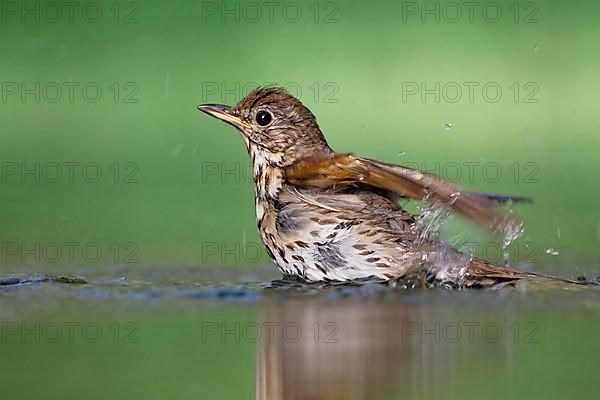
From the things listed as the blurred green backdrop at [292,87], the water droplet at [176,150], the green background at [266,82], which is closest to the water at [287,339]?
the green background at [266,82]

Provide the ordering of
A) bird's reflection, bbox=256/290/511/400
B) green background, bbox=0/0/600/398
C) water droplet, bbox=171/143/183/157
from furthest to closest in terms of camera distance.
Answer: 1. water droplet, bbox=171/143/183/157
2. green background, bbox=0/0/600/398
3. bird's reflection, bbox=256/290/511/400

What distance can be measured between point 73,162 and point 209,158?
1453 mm

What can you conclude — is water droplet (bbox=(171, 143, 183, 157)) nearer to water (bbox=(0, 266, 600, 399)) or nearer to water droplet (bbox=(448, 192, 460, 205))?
water (bbox=(0, 266, 600, 399))

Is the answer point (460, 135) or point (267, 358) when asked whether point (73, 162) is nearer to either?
point (460, 135)

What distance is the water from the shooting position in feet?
20.0

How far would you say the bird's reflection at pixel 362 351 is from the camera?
5.95 metres

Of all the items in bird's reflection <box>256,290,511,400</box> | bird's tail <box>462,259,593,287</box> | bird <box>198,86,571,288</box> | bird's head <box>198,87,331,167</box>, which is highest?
bird's head <box>198,87,331,167</box>

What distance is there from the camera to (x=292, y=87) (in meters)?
16.0

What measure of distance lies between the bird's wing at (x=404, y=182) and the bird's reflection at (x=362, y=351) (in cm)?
62

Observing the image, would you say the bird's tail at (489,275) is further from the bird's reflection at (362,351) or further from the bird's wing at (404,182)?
the bird's reflection at (362,351)

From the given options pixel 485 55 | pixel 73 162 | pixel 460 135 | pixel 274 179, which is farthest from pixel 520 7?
pixel 274 179

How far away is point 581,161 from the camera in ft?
52.4

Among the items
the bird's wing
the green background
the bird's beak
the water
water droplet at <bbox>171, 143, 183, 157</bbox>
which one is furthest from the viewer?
water droplet at <bbox>171, 143, 183, 157</bbox>

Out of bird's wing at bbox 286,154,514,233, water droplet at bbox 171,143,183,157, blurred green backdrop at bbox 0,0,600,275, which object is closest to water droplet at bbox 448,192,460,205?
bird's wing at bbox 286,154,514,233
